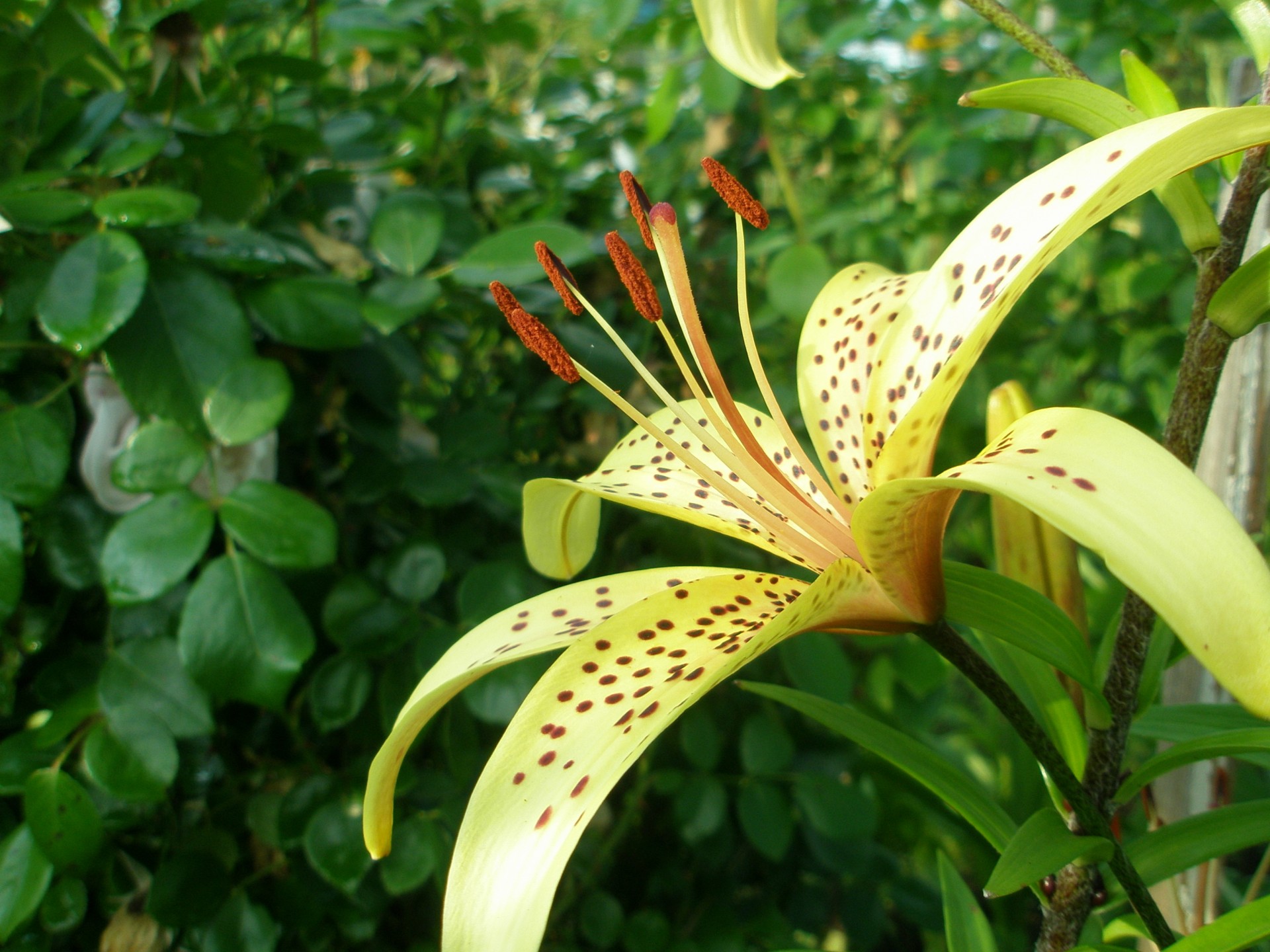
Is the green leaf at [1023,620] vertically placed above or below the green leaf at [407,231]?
below

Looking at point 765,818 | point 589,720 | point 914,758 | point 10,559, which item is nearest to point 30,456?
point 10,559

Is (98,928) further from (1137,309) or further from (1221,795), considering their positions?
(1137,309)

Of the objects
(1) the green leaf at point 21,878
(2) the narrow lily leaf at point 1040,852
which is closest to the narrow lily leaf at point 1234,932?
(2) the narrow lily leaf at point 1040,852

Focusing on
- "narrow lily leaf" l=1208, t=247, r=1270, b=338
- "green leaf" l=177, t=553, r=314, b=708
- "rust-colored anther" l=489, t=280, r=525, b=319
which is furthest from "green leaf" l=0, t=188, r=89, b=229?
"narrow lily leaf" l=1208, t=247, r=1270, b=338

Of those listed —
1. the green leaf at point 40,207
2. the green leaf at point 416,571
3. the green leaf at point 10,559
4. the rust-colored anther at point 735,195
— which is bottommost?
the green leaf at point 416,571

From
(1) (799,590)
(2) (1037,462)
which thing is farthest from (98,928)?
(2) (1037,462)

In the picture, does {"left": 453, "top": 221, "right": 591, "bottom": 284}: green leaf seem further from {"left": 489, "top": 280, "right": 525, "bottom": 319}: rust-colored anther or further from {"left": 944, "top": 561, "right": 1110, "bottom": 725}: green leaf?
{"left": 944, "top": 561, "right": 1110, "bottom": 725}: green leaf

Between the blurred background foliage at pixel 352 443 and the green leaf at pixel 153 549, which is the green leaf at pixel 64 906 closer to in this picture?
the blurred background foliage at pixel 352 443

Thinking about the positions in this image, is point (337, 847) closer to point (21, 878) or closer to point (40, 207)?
point (21, 878)
